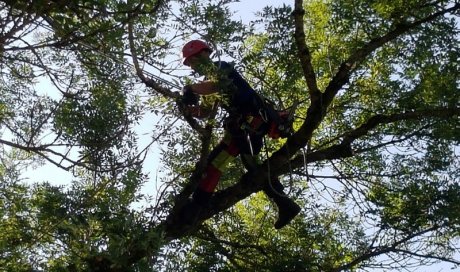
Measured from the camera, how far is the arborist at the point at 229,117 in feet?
14.2

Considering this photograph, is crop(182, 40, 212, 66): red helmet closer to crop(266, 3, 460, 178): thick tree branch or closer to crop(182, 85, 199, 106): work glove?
crop(182, 85, 199, 106): work glove

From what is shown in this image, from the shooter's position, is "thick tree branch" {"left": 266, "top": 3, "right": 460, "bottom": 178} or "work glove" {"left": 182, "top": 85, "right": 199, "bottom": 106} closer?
"work glove" {"left": 182, "top": 85, "right": 199, "bottom": 106}

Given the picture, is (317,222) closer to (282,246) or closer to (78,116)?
(282,246)

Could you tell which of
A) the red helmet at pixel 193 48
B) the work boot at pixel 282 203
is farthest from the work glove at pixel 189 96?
the work boot at pixel 282 203

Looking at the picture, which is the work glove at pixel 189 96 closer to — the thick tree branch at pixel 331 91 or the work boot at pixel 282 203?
the thick tree branch at pixel 331 91

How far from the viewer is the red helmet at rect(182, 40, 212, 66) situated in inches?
187

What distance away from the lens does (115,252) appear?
3738 millimetres

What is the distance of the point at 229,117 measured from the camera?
16.2 ft

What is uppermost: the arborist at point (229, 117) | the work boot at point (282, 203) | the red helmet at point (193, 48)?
the red helmet at point (193, 48)

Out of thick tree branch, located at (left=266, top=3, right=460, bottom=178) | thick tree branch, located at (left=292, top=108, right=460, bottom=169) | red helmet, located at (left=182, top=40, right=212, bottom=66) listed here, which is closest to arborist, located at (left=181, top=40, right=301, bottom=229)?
red helmet, located at (left=182, top=40, right=212, bottom=66)

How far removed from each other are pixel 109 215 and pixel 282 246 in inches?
86.9

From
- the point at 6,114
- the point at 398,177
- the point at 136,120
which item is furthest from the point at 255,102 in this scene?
the point at 6,114

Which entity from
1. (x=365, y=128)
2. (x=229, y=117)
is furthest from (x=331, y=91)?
(x=229, y=117)

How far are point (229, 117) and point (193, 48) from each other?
583 mm
